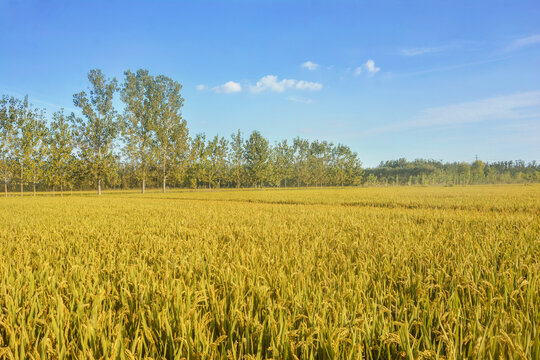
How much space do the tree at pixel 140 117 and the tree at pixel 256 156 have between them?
22671 millimetres

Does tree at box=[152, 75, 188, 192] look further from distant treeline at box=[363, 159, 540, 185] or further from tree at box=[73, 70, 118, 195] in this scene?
distant treeline at box=[363, 159, 540, 185]

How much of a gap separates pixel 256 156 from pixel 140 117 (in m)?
25.6

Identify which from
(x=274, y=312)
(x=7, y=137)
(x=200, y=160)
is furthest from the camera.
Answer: (x=200, y=160)

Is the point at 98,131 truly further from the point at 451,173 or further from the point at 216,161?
the point at 451,173

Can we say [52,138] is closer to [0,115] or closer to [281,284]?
[0,115]

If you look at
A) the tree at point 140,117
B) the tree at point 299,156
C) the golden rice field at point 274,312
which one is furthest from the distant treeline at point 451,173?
the golden rice field at point 274,312

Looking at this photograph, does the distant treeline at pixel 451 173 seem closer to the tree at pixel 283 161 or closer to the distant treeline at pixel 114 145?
the tree at pixel 283 161

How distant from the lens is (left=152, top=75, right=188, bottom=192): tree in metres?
43.2

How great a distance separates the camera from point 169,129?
44250mm

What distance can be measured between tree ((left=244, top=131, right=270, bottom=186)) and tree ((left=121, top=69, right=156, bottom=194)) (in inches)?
893

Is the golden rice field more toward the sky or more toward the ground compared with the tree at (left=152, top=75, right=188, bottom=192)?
more toward the ground

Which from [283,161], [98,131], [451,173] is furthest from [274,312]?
[451,173]

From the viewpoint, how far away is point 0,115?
105 ft

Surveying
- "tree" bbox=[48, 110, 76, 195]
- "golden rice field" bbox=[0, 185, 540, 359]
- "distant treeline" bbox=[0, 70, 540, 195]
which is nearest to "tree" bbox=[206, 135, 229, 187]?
"distant treeline" bbox=[0, 70, 540, 195]
